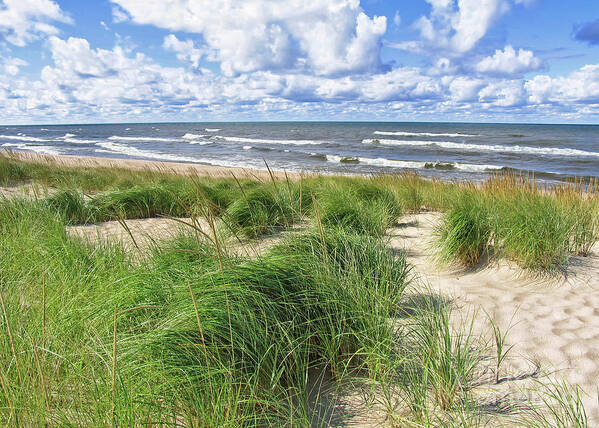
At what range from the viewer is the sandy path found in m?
2.65

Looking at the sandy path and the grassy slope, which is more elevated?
the grassy slope

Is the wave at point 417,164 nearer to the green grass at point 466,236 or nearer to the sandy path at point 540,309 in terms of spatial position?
the green grass at point 466,236

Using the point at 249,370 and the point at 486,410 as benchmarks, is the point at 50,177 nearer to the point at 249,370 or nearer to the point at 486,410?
the point at 249,370

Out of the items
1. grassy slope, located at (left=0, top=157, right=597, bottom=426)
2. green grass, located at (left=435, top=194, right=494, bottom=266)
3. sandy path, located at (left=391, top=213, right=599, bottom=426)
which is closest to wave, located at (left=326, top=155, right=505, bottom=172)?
green grass, located at (left=435, top=194, right=494, bottom=266)

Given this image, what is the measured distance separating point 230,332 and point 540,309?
10.3 feet

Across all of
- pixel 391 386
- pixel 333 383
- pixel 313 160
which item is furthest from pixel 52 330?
pixel 313 160

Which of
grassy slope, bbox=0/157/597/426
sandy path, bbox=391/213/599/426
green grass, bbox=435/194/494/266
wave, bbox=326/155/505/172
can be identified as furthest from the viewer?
wave, bbox=326/155/505/172

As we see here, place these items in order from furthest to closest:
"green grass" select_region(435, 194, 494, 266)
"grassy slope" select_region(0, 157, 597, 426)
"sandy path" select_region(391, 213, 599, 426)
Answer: "green grass" select_region(435, 194, 494, 266), "sandy path" select_region(391, 213, 599, 426), "grassy slope" select_region(0, 157, 597, 426)

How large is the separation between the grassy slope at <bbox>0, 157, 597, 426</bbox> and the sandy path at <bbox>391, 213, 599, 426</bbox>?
242mm

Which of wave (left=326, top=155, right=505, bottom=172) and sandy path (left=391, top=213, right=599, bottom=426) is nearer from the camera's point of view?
sandy path (left=391, top=213, right=599, bottom=426)

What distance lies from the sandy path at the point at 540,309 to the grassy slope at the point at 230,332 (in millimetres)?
242

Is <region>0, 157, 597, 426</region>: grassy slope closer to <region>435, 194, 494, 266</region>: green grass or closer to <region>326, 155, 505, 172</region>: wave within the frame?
<region>435, 194, 494, 266</region>: green grass

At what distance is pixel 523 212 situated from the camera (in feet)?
15.0

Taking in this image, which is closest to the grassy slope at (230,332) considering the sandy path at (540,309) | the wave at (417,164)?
the sandy path at (540,309)
